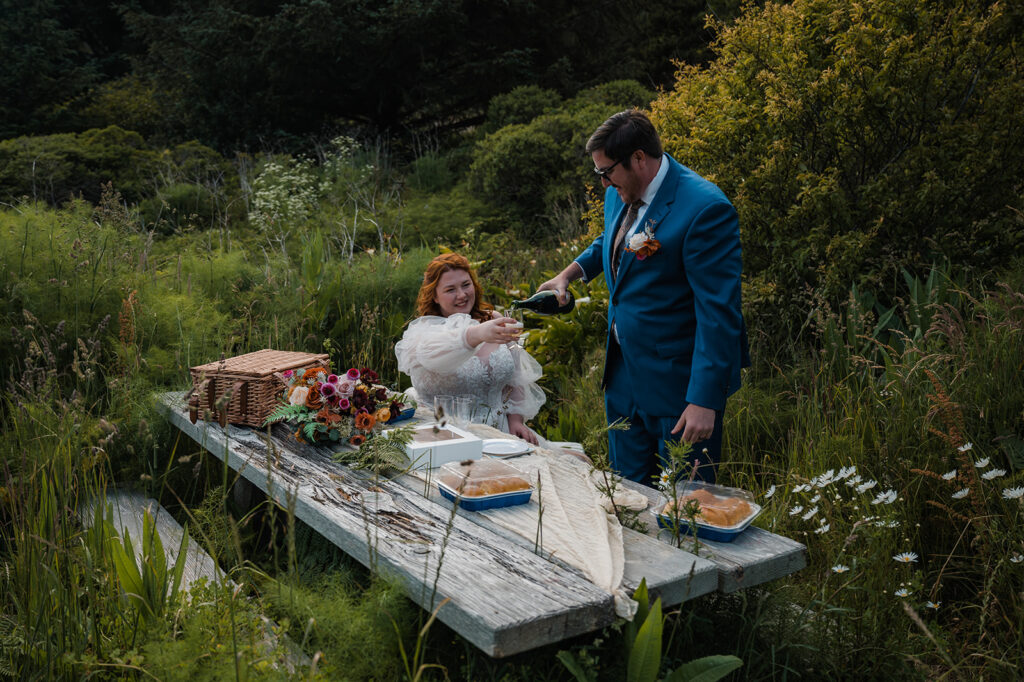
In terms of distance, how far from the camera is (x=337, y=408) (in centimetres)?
323

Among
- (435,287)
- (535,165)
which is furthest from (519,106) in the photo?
(435,287)

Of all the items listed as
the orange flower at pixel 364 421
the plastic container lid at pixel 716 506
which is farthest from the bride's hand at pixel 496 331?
the plastic container lid at pixel 716 506

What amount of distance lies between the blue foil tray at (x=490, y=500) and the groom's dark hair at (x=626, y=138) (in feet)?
4.66

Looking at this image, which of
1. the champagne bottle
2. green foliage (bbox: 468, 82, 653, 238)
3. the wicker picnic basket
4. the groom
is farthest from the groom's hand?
green foliage (bbox: 468, 82, 653, 238)

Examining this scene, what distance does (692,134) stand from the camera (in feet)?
17.5

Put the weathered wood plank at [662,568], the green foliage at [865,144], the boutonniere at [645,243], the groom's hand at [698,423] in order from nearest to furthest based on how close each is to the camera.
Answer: the weathered wood plank at [662,568] → the groom's hand at [698,423] → the boutonniere at [645,243] → the green foliage at [865,144]

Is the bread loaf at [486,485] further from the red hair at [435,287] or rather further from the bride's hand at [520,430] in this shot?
the red hair at [435,287]

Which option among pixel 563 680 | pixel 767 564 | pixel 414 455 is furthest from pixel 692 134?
pixel 563 680

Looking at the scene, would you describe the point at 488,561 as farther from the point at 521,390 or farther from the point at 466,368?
the point at 521,390

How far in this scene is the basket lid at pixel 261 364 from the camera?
11.3ft

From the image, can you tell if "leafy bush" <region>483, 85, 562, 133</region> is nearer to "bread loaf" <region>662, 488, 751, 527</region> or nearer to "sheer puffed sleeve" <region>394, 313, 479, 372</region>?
"sheer puffed sleeve" <region>394, 313, 479, 372</region>

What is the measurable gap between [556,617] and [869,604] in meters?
1.38

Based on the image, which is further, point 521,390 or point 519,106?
point 519,106

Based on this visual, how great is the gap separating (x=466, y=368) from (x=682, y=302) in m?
1.40
